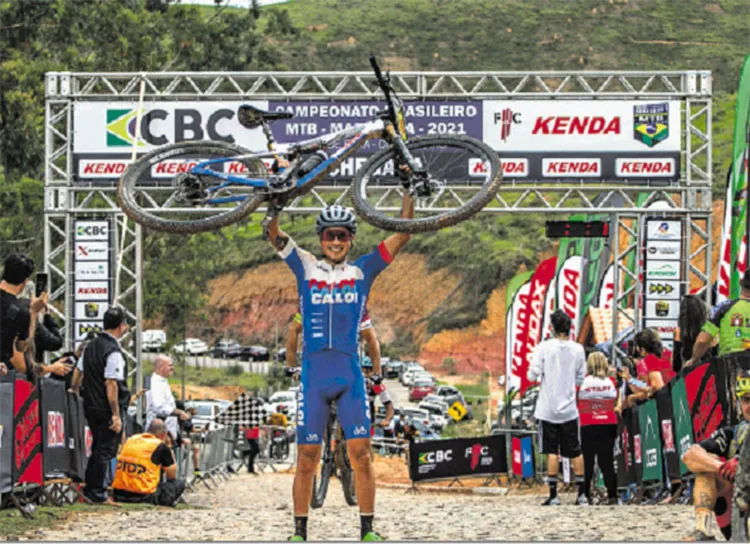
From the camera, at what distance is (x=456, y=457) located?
24.0m

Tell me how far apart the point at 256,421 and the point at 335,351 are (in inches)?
905

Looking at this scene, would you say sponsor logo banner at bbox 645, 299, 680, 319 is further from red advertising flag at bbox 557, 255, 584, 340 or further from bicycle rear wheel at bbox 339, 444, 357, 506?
bicycle rear wheel at bbox 339, 444, 357, 506

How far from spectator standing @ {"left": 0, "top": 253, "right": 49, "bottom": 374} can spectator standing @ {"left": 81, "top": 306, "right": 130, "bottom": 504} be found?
1830mm

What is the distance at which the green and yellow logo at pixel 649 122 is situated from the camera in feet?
69.8

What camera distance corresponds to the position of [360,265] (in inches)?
348

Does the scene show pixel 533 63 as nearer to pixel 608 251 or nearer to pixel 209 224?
pixel 608 251

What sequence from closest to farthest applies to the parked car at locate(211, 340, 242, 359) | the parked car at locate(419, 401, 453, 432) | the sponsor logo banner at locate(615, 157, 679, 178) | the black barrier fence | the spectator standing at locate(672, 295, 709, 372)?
the black barrier fence
the spectator standing at locate(672, 295, 709, 372)
the sponsor logo banner at locate(615, 157, 679, 178)
the parked car at locate(419, 401, 453, 432)
the parked car at locate(211, 340, 242, 359)

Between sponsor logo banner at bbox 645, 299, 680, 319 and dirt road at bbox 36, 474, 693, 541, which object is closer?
dirt road at bbox 36, 474, 693, 541

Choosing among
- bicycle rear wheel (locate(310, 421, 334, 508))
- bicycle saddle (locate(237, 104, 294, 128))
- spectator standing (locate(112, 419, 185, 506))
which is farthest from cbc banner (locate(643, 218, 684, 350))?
bicycle saddle (locate(237, 104, 294, 128))

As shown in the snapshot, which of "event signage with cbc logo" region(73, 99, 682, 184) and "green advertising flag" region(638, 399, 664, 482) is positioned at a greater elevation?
"event signage with cbc logo" region(73, 99, 682, 184)

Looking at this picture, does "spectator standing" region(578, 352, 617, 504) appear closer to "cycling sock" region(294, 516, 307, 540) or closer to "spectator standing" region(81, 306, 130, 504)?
"spectator standing" region(81, 306, 130, 504)

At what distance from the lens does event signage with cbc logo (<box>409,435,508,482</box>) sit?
23875 mm

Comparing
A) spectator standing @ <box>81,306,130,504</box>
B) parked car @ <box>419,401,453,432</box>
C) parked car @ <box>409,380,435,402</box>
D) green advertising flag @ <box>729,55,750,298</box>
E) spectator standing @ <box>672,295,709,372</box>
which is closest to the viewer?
spectator standing @ <box>672,295,709,372</box>

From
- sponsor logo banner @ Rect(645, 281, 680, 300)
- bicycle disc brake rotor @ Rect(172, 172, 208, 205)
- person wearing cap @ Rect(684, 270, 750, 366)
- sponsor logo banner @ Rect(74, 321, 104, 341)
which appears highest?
bicycle disc brake rotor @ Rect(172, 172, 208, 205)
